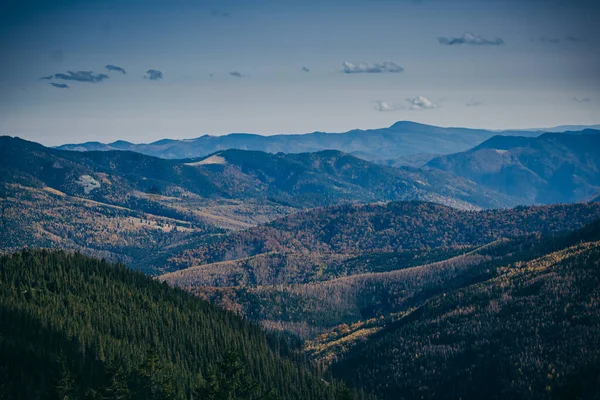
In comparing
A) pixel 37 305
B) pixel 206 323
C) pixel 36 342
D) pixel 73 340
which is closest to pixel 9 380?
pixel 36 342

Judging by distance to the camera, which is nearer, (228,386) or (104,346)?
(228,386)

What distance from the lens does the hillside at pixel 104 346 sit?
391 ft

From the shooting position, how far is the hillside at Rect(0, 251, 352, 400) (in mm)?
119188

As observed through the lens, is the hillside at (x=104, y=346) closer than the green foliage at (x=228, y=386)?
No

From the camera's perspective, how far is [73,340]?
14700cm

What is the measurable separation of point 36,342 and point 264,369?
219ft

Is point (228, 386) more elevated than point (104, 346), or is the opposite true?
point (104, 346)

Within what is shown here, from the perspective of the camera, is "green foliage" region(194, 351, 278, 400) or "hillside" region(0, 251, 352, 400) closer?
"green foliage" region(194, 351, 278, 400)

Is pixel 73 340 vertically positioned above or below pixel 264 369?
above

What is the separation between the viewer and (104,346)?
149 metres

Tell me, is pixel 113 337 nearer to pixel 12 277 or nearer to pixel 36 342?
pixel 36 342

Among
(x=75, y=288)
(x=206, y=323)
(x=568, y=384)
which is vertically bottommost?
(x=568, y=384)

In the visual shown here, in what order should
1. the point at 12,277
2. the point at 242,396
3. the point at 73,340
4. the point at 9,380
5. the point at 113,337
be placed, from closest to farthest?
1. the point at 9,380
2. the point at 242,396
3. the point at 73,340
4. the point at 113,337
5. the point at 12,277

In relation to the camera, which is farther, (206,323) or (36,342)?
(206,323)
